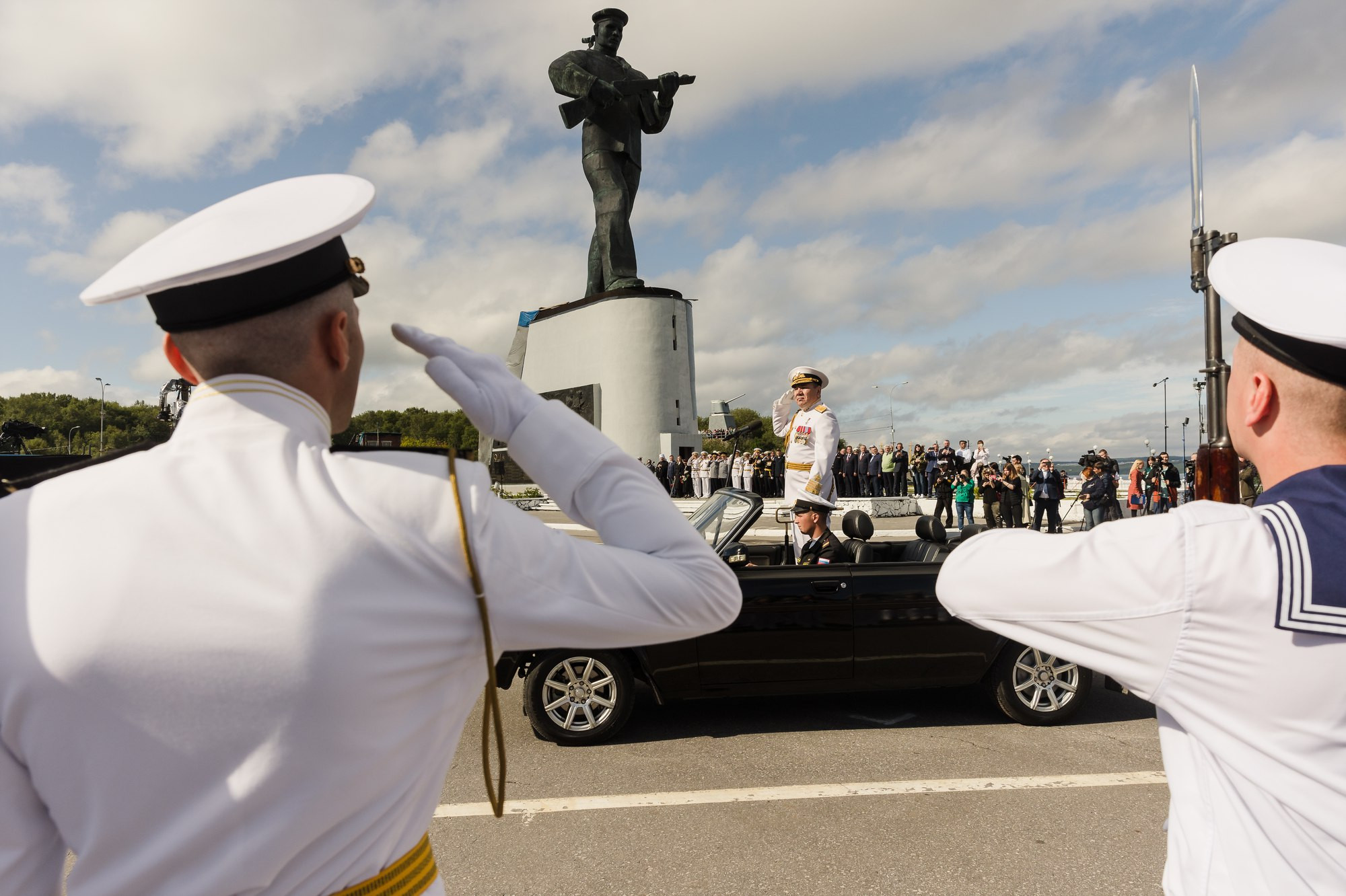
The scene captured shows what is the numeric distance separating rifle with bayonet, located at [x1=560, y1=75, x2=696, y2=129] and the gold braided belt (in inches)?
1112

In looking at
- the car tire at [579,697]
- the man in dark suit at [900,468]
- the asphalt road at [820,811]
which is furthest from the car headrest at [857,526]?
the man in dark suit at [900,468]

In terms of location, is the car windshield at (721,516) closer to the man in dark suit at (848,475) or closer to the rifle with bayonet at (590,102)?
the man in dark suit at (848,475)

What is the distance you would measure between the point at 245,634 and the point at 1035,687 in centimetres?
536

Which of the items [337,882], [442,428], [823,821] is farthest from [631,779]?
[442,428]

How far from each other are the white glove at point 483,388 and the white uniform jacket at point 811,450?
6.98 metres

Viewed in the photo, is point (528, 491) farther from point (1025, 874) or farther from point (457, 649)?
point (457, 649)

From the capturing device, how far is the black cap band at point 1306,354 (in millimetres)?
1211

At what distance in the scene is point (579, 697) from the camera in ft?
16.8

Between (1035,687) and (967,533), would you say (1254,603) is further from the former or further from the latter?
(967,533)

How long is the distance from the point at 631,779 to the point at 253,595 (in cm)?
391

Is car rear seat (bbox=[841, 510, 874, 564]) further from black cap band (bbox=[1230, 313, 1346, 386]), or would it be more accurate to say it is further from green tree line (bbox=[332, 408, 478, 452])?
green tree line (bbox=[332, 408, 478, 452])

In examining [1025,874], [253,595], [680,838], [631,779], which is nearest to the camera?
[253,595]

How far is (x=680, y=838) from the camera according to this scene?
12.6ft

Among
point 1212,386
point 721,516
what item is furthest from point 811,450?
point 1212,386
